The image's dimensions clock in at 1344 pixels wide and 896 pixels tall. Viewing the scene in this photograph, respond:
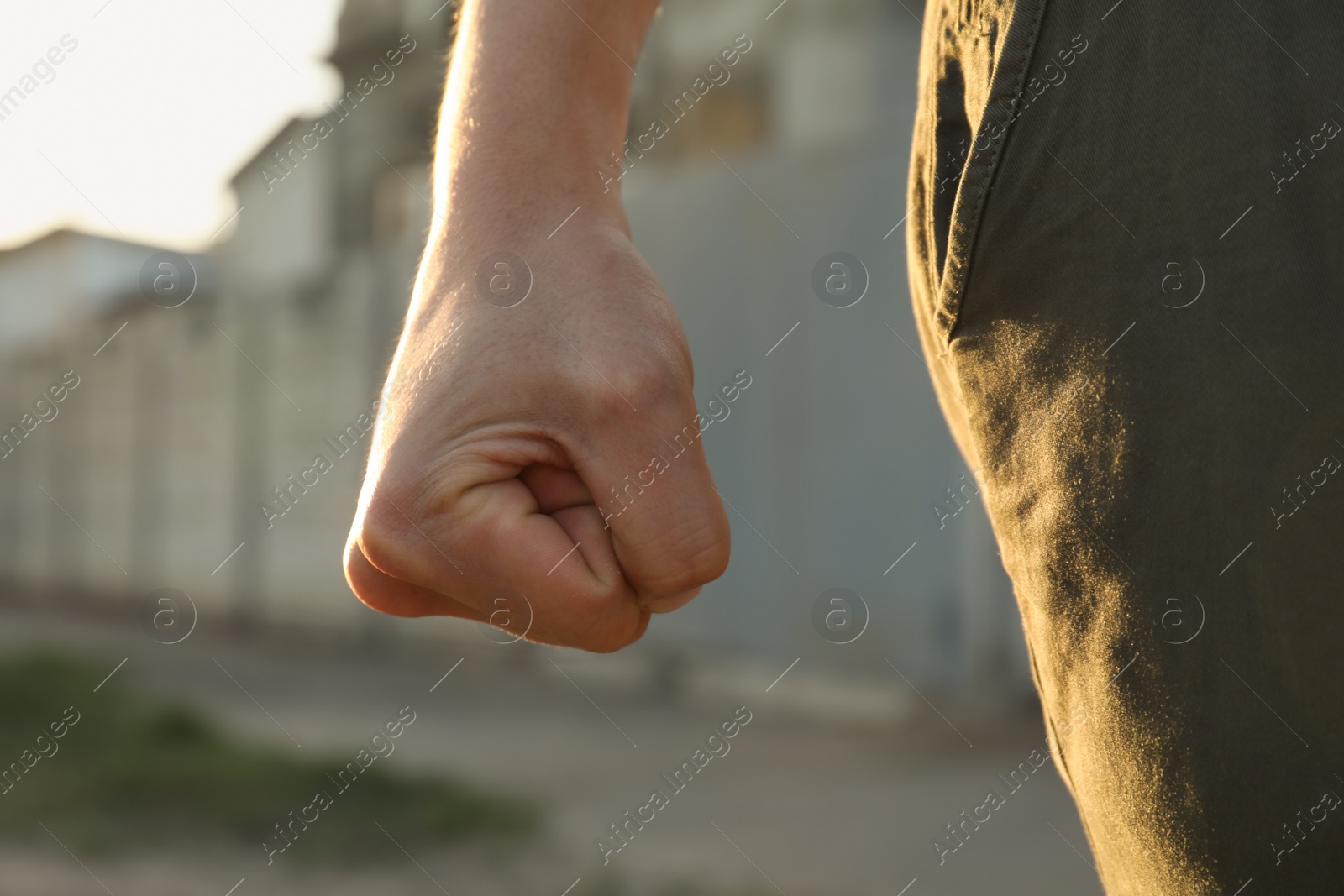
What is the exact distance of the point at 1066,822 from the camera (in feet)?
13.3

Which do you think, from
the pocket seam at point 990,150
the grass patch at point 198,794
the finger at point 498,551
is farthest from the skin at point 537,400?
the grass patch at point 198,794

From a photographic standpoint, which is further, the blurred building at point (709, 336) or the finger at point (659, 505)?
the blurred building at point (709, 336)

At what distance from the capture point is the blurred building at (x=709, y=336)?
570 centimetres

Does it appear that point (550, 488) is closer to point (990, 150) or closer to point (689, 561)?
point (689, 561)

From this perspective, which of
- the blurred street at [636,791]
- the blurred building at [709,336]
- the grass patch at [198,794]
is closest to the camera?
the blurred street at [636,791]

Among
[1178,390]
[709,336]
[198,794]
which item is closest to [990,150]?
[1178,390]

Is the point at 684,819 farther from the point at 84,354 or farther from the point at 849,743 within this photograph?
the point at 84,354

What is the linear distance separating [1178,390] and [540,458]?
0.40 meters

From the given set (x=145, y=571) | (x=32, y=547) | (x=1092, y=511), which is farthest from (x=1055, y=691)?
(x=32, y=547)

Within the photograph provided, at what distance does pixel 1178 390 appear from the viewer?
644 millimetres

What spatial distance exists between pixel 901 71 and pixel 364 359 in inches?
180

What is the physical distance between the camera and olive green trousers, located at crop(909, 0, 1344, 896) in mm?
616

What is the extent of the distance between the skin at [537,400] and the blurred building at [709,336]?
2.63m

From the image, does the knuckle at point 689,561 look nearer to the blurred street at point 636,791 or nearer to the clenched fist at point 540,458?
the clenched fist at point 540,458
